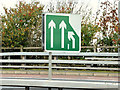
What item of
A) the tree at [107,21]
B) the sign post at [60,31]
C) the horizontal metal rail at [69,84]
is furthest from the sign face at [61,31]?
the tree at [107,21]

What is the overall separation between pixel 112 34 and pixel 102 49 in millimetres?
892

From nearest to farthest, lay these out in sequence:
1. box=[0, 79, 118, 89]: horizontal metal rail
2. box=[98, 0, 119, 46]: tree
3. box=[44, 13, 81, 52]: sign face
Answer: box=[44, 13, 81, 52]: sign face, box=[0, 79, 118, 89]: horizontal metal rail, box=[98, 0, 119, 46]: tree

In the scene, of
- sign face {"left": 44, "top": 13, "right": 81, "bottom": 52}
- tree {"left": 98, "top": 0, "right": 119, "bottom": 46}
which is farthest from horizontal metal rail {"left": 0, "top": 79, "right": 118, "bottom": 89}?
tree {"left": 98, "top": 0, "right": 119, "bottom": 46}

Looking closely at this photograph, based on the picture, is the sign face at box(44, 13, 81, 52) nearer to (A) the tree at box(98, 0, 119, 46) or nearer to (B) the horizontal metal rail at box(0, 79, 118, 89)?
(B) the horizontal metal rail at box(0, 79, 118, 89)

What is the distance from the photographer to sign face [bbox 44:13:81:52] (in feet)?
14.2

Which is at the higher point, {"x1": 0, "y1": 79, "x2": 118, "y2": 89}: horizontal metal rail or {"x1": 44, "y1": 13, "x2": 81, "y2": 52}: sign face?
{"x1": 44, "y1": 13, "x2": 81, "y2": 52}: sign face

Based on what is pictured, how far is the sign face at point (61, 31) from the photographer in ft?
14.2

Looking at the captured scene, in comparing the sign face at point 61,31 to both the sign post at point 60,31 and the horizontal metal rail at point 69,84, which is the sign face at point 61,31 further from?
the horizontal metal rail at point 69,84

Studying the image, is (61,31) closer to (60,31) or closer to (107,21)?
(60,31)

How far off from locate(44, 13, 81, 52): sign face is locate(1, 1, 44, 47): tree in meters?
10.8

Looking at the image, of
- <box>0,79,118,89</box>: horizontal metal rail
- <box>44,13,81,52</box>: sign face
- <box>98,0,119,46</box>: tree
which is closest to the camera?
<box>44,13,81,52</box>: sign face

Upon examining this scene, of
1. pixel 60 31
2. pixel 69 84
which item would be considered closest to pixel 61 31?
pixel 60 31

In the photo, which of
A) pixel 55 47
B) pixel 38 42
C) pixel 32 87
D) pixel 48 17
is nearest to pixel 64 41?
pixel 55 47

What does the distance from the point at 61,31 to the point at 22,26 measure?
11250 mm
